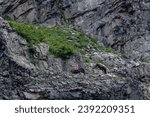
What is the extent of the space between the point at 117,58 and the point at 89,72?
4.36 m

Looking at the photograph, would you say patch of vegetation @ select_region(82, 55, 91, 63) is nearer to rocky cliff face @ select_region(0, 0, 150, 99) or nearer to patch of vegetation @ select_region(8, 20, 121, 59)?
rocky cliff face @ select_region(0, 0, 150, 99)

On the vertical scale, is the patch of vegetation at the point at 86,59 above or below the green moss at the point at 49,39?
below

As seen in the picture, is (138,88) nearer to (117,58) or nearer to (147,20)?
(117,58)

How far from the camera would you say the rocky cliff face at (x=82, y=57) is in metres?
41.4

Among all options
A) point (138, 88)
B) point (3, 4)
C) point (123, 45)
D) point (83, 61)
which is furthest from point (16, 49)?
point (3, 4)

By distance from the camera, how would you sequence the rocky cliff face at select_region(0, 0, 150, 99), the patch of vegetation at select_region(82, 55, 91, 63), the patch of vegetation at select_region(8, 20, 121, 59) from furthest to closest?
the patch of vegetation at select_region(82, 55, 91, 63) < the patch of vegetation at select_region(8, 20, 121, 59) < the rocky cliff face at select_region(0, 0, 150, 99)

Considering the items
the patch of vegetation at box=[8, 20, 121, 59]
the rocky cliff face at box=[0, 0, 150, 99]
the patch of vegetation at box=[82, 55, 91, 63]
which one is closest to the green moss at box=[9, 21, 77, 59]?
the patch of vegetation at box=[8, 20, 121, 59]

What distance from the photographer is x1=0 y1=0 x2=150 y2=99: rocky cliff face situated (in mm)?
41406

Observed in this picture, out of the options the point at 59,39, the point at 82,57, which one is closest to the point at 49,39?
the point at 59,39

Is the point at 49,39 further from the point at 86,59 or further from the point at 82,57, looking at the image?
the point at 86,59

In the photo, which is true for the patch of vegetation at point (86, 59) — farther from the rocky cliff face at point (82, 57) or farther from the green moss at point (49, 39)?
the green moss at point (49, 39)

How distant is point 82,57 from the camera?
1850 inches

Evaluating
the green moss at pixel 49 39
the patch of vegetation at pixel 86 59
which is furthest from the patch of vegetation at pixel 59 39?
the patch of vegetation at pixel 86 59

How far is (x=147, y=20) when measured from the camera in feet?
179
